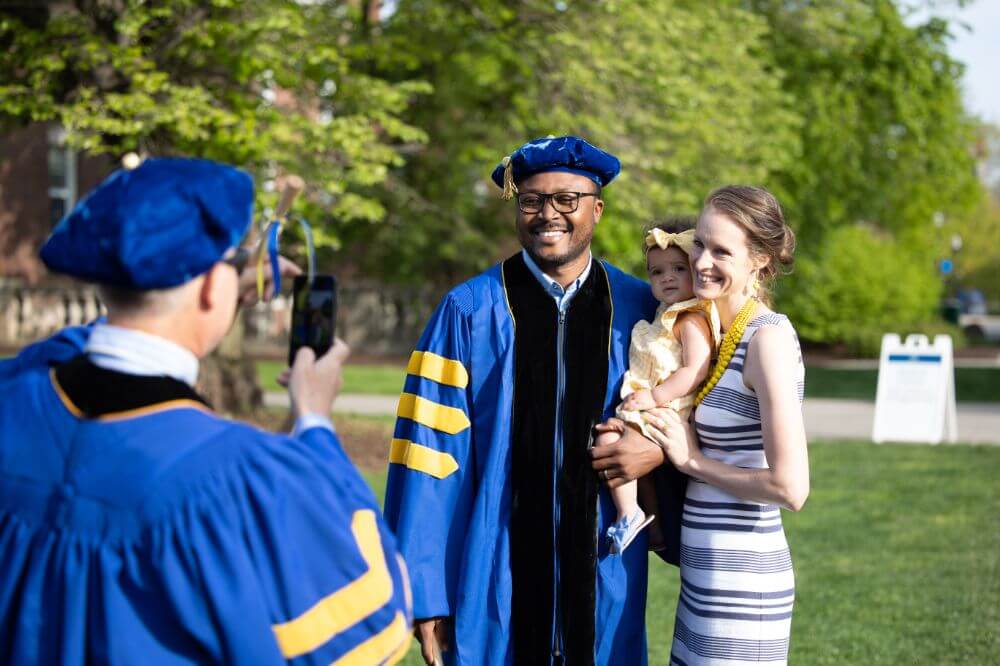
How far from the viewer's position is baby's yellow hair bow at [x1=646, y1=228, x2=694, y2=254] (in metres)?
3.08

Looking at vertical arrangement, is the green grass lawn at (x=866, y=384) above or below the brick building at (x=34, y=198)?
below

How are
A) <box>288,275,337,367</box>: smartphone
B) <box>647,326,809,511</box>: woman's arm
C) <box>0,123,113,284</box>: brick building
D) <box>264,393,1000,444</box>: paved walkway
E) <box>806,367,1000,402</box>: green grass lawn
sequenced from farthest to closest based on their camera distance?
1. <box>0,123,113,284</box>: brick building
2. <box>806,367,1000,402</box>: green grass lawn
3. <box>264,393,1000,444</box>: paved walkway
4. <box>647,326,809,511</box>: woman's arm
5. <box>288,275,337,367</box>: smartphone

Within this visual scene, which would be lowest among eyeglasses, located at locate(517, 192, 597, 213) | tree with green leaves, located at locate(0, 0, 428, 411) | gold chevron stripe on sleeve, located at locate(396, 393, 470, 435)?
gold chevron stripe on sleeve, located at locate(396, 393, 470, 435)

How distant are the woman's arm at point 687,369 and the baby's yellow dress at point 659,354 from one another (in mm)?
18

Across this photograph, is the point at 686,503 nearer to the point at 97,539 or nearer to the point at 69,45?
the point at 97,539

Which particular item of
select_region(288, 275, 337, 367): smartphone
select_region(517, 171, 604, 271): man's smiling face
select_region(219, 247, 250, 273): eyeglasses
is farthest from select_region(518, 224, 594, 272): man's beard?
select_region(219, 247, 250, 273): eyeglasses

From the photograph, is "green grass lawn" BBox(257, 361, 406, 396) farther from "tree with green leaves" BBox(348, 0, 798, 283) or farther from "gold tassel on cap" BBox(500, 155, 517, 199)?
"gold tassel on cap" BBox(500, 155, 517, 199)

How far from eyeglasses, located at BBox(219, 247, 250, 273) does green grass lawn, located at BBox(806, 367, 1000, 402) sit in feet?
52.6

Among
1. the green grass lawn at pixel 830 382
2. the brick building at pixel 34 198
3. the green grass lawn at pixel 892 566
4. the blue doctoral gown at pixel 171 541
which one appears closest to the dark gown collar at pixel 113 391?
the blue doctoral gown at pixel 171 541

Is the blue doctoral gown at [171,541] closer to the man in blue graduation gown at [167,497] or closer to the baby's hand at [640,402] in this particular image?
the man in blue graduation gown at [167,497]

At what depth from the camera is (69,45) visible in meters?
9.46

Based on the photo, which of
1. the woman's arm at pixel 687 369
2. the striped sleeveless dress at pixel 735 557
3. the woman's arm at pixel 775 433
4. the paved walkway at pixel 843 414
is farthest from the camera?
the paved walkway at pixel 843 414

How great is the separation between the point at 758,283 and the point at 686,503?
0.63 metres

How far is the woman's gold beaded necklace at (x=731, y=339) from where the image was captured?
9.55ft
